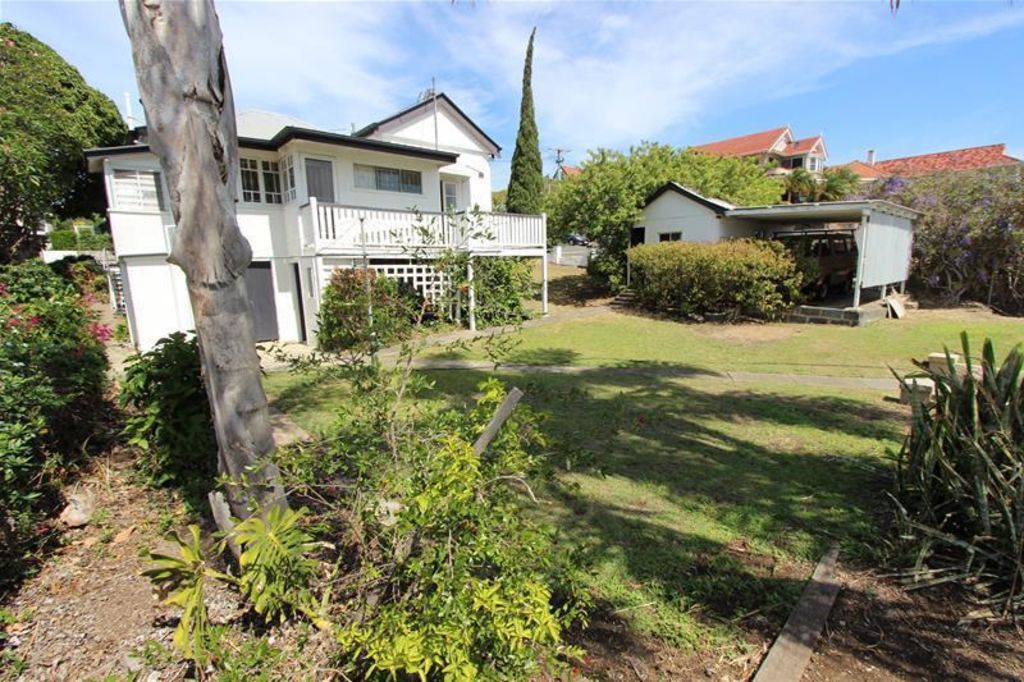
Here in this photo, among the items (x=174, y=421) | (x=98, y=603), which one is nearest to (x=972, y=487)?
(x=98, y=603)

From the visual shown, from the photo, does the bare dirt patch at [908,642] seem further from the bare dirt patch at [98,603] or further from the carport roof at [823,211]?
the carport roof at [823,211]

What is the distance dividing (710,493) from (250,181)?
14744 millimetres

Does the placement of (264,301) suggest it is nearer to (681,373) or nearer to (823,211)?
(681,373)

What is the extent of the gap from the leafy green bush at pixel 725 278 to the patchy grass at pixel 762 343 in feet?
2.87

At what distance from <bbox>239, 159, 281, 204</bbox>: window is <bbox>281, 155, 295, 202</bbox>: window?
1.15 ft

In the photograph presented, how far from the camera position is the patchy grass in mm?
10055

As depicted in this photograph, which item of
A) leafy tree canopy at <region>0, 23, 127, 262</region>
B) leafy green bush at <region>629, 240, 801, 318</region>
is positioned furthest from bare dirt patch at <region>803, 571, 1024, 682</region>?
leafy tree canopy at <region>0, 23, 127, 262</region>

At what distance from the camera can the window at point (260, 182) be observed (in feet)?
46.1

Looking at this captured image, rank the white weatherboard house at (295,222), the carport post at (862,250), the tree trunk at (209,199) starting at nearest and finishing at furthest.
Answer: the tree trunk at (209,199) → the white weatherboard house at (295,222) → the carport post at (862,250)

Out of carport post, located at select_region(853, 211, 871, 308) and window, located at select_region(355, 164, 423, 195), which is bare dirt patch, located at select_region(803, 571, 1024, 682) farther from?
window, located at select_region(355, 164, 423, 195)

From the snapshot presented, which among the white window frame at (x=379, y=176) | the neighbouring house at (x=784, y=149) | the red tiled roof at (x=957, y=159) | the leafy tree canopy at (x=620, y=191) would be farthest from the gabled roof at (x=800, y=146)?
the white window frame at (x=379, y=176)

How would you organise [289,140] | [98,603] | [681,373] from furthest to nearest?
[289,140]
[681,373]
[98,603]

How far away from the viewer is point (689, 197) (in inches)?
698

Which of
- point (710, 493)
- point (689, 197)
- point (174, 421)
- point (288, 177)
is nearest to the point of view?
point (174, 421)
